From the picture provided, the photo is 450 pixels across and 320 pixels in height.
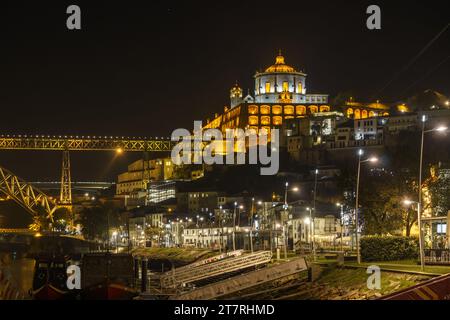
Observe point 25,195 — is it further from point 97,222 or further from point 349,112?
point 349,112

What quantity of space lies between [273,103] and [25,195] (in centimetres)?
5135

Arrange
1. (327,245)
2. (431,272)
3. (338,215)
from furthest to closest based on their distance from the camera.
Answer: (338,215) < (327,245) < (431,272)

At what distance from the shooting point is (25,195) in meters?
128

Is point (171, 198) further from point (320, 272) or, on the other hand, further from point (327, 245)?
point (320, 272)

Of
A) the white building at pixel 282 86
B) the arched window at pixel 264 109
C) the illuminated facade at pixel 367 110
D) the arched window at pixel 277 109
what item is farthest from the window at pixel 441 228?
the white building at pixel 282 86

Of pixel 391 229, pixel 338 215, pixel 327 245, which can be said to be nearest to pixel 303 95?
pixel 338 215

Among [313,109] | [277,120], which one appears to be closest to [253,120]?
[277,120]

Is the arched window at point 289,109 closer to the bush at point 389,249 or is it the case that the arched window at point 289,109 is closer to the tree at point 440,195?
the tree at point 440,195

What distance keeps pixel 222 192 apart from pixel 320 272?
9534 centimetres

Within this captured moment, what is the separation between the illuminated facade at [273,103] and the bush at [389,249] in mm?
110995

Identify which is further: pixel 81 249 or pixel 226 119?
pixel 226 119

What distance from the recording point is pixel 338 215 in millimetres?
72188

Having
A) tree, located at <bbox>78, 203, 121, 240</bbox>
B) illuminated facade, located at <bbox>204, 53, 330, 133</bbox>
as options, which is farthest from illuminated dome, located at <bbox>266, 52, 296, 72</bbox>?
tree, located at <bbox>78, 203, 121, 240</bbox>

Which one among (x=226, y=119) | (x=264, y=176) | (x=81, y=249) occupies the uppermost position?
(x=226, y=119)
